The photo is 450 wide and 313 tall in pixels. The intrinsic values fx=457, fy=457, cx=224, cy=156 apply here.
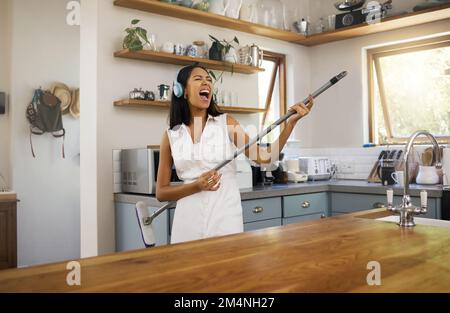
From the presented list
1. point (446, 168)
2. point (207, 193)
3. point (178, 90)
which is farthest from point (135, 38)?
point (446, 168)

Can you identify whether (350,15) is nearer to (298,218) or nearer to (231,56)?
(231,56)

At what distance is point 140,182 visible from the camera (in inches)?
113

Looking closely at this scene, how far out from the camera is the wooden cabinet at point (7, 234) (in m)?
3.97

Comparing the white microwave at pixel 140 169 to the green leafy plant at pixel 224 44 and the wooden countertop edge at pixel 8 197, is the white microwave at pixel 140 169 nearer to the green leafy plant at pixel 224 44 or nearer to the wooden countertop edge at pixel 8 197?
the green leafy plant at pixel 224 44

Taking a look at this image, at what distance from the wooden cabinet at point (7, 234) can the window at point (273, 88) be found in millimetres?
2443

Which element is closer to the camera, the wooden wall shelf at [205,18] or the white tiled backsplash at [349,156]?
the wooden wall shelf at [205,18]

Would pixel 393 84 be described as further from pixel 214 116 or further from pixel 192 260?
pixel 192 260

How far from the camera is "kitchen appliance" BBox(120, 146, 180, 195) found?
280 cm

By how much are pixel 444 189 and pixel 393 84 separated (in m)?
1.50

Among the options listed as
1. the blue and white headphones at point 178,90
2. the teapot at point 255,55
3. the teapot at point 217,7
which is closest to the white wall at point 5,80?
the teapot at point 217,7

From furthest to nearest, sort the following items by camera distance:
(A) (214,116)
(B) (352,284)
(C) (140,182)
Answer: (C) (140,182), (A) (214,116), (B) (352,284)

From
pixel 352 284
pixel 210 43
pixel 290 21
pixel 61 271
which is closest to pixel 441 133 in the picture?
pixel 290 21

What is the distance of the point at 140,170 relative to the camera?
9.41 ft

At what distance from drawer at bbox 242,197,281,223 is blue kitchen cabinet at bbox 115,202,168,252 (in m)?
0.59
